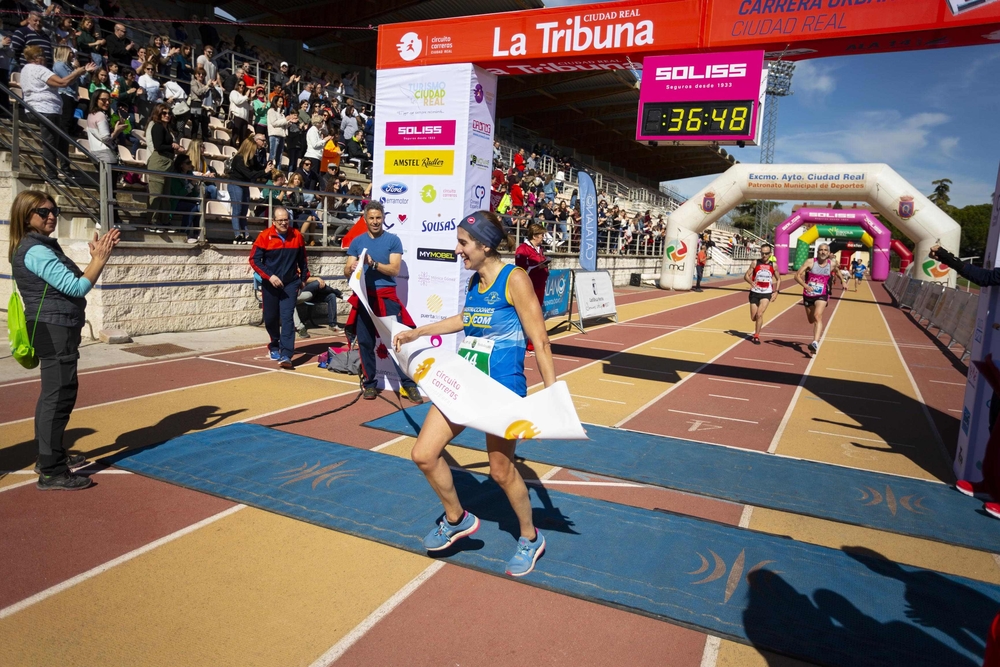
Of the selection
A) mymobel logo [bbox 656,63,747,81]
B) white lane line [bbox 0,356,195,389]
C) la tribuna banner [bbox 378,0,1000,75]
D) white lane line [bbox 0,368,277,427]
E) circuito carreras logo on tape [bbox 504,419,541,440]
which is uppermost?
la tribuna banner [bbox 378,0,1000,75]

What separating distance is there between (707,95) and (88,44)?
474 inches

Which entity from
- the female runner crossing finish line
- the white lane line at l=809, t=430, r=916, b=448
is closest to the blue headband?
the female runner crossing finish line

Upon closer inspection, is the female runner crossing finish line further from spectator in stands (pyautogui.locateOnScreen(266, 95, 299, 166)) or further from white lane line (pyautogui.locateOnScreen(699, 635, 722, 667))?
spectator in stands (pyautogui.locateOnScreen(266, 95, 299, 166))

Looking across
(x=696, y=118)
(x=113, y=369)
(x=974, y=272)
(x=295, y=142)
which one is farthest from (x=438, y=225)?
(x=295, y=142)

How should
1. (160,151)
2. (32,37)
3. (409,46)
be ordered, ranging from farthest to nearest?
(32,37) → (160,151) → (409,46)

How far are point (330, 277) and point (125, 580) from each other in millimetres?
10832

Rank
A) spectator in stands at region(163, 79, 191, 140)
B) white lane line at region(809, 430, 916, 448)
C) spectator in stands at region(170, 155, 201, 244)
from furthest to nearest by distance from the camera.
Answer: spectator in stands at region(163, 79, 191, 140), spectator in stands at region(170, 155, 201, 244), white lane line at region(809, 430, 916, 448)

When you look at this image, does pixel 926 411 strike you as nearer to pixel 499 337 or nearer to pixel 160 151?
pixel 499 337

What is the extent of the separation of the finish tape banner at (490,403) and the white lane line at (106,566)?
1732 millimetres

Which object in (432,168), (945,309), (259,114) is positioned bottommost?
(945,309)

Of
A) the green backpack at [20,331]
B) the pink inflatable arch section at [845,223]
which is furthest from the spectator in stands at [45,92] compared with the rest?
the pink inflatable arch section at [845,223]

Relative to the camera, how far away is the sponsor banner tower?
8312 mm

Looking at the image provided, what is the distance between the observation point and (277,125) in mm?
15086

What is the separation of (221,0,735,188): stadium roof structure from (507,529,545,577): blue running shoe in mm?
11384
